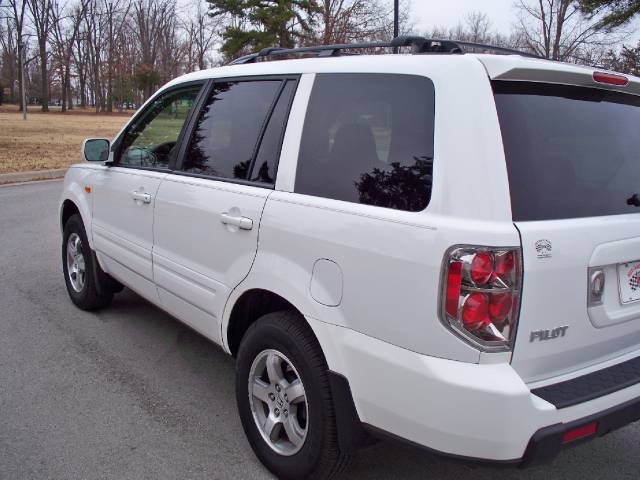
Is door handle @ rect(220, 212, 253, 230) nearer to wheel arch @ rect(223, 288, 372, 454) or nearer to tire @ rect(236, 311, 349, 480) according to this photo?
wheel arch @ rect(223, 288, 372, 454)

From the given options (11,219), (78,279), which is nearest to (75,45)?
(11,219)

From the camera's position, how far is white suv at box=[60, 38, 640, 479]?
1.95m

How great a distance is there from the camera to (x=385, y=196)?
7.25ft

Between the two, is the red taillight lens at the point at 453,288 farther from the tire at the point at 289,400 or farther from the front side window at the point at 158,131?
the front side window at the point at 158,131

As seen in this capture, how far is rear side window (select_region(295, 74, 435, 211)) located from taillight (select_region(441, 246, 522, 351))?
28 cm

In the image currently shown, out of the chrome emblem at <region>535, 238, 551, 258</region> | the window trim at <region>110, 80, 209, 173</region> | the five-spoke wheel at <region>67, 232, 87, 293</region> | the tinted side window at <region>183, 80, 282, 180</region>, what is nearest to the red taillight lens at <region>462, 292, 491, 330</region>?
the chrome emblem at <region>535, 238, 551, 258</region>

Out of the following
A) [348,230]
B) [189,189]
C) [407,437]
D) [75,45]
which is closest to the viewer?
[407,437]

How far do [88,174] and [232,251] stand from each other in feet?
7.66

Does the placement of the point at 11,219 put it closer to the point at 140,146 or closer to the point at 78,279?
the point at 78,279

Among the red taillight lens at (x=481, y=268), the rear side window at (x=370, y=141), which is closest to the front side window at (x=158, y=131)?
the rear side window at (x=370, y=141)

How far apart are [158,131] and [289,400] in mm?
2226

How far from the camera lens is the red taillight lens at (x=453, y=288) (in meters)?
1.94

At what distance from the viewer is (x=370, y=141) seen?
2.39 metres

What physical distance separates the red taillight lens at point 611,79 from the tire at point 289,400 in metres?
1.58
